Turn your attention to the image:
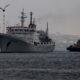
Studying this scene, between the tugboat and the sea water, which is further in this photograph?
the tugboat

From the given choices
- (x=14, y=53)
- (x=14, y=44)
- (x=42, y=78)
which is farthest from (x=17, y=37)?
(x=42, y=78)

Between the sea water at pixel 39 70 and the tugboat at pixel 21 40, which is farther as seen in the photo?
the tugboat at pixel 21 40

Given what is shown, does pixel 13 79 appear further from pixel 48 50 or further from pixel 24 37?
pixel 48 50

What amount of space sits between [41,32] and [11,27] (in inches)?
618

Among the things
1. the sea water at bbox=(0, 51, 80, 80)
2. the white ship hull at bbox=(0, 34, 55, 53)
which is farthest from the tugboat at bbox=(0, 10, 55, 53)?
the sea water at bbox=(0, 51, 80, 80)

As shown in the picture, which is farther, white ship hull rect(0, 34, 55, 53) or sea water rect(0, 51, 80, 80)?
white ship hull rect(0, 34, 55, 53)

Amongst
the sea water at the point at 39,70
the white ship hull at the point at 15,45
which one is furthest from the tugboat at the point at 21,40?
the sea water at the point at 39,70

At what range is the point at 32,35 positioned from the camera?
157 metres

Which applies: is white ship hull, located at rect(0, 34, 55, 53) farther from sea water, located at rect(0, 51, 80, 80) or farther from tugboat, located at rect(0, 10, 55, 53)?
sea water, located at rect(0, 51, 80, 80)

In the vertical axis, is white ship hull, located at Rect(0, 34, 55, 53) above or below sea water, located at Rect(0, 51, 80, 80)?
above

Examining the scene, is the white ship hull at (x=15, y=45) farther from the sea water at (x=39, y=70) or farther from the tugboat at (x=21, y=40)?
the sea water at (x=39, y=70)

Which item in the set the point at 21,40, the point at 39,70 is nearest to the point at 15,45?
the point at 21,40

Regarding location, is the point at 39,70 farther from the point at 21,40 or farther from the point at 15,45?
the point at 15,45

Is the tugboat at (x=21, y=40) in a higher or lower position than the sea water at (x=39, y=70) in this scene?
higher
